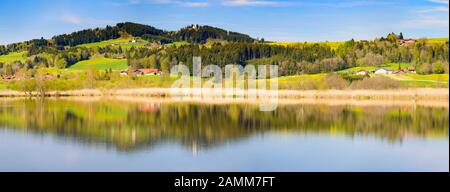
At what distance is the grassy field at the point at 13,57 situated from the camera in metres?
82.7

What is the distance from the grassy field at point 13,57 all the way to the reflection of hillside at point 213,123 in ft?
185

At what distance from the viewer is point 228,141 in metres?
17.9

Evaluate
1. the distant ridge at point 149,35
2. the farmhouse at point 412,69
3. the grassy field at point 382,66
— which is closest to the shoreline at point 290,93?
the farmhouse at point 412,69

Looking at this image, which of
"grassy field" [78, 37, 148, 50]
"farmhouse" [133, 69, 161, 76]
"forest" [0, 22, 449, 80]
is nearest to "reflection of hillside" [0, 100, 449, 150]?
"forest" [0, 22, 449, 80]

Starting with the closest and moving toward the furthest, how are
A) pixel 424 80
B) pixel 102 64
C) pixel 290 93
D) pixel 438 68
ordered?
pixel 290 93 < pixel 424 80 < pixel 438 68 < pixel 102 64

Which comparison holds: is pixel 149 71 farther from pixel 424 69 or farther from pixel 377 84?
pixel 377 84

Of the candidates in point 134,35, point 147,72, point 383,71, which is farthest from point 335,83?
point 134,35

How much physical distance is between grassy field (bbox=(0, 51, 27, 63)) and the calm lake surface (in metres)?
58.1

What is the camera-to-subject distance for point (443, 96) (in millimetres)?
38594

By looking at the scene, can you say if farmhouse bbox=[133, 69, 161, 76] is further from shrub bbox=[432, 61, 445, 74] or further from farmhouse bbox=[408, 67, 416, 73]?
shrub bbox=[432, 61, 445, 74]

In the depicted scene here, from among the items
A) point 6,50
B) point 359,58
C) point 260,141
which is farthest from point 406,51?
point 6,50

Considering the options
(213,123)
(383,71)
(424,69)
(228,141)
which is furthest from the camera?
(383,71)

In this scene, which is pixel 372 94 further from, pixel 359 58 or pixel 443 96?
pixel 359 58

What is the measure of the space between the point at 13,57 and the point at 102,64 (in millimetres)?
18066
